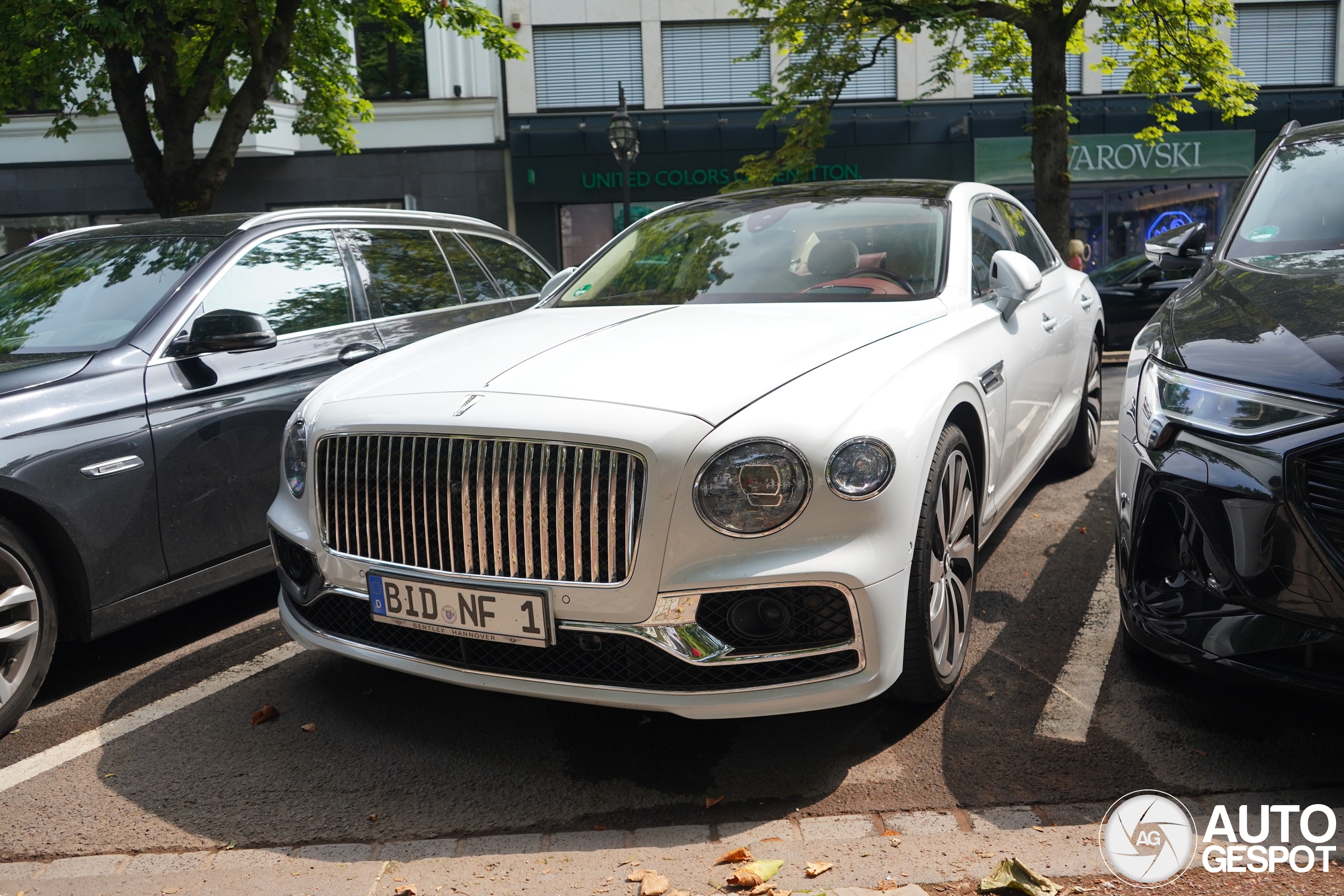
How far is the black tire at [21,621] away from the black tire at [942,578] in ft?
8.52

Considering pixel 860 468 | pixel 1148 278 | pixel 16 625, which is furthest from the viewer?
pixel 1148 278

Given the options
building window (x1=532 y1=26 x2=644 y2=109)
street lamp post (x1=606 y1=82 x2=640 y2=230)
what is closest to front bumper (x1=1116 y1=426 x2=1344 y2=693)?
street lamp post (x1=606 y1=82 x2=640 y2=230)

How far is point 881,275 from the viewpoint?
3988 mm

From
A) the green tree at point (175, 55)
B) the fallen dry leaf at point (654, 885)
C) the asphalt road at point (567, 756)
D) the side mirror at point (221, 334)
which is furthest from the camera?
the green tree at point (175, 55)

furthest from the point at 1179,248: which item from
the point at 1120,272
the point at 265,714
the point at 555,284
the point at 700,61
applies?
the point at 700,61

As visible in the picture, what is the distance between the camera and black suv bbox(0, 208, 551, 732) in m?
3.52

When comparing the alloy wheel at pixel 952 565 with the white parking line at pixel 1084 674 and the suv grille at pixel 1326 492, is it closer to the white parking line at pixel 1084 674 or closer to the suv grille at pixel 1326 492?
the white parking line at pixel 1084 674

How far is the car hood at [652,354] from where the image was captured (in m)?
2.89

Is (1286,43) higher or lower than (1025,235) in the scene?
higher

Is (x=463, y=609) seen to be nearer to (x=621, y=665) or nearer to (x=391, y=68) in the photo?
(x=621, y=665)

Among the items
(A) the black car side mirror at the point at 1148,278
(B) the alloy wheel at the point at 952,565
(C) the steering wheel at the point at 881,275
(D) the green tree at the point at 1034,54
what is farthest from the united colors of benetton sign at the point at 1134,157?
(B) the alloy wheel at the point at 952,565

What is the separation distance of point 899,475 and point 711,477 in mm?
480

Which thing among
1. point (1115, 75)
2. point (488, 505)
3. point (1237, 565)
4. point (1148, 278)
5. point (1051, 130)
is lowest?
point (1237, 565)

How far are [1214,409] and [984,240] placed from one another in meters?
1.81
